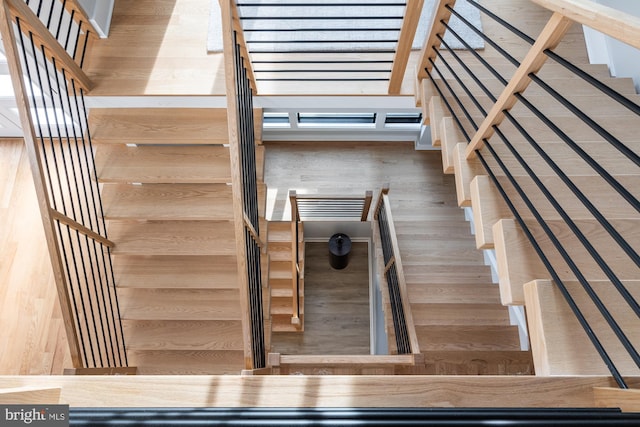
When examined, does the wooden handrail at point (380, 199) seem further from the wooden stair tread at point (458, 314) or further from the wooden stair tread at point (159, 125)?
the wooden stair tread at point (159, 125)

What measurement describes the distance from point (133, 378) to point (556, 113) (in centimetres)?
237

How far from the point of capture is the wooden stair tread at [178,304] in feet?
10.9

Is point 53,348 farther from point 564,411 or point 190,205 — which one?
point 564,411

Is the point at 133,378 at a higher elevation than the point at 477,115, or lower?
lower

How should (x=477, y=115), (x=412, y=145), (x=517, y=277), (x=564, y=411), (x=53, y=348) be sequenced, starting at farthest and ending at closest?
(x=412, y=145) < (x=53, y=348) < (x=477, y=115) < (x=517, y=277) < (x=564, y=411)

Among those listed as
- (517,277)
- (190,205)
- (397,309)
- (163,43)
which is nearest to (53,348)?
(190,205)

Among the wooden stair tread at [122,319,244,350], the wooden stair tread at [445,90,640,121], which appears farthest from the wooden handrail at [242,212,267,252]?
the wooden stair tread at [445,90,640,121]

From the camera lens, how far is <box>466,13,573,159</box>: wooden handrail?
1268mm

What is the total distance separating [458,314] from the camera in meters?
3.58

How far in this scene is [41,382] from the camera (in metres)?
1.16

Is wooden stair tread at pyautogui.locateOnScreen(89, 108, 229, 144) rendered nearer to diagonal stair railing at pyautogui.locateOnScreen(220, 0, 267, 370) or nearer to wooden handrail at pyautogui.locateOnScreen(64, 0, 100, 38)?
diagonal stair railing at pyautogui.locateOnScreen(220, 0, 267, 370)

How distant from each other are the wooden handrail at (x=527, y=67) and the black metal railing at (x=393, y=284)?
160 cm

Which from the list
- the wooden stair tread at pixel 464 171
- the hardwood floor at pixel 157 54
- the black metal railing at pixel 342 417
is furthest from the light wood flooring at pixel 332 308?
the black metal railing at pixel 342 417

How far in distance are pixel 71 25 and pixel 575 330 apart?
3.49m
